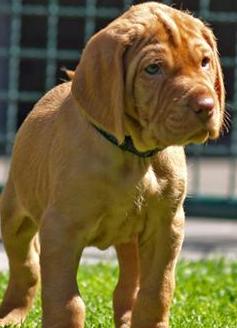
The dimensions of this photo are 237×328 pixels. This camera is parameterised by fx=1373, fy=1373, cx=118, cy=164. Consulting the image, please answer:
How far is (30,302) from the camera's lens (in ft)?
20.3

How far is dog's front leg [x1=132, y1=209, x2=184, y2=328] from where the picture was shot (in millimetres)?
5258

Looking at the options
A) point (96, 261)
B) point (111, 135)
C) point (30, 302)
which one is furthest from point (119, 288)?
point (96, 261)

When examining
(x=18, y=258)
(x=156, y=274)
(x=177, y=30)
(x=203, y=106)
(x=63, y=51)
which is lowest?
(x=63, y=51)

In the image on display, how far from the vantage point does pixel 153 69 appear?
4.81 meters

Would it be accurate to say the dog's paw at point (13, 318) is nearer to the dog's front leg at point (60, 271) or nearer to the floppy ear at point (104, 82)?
the dog's front leg at point (60, 271)

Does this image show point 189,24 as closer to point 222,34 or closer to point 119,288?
point 119,288

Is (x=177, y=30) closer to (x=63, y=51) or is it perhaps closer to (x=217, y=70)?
(x=217, y=70)

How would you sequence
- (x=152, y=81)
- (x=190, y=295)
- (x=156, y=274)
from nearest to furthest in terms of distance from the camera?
(x=152, y=81) < (x=156, y=274) < (x=190, y=295)

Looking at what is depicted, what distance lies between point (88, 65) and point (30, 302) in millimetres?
1670

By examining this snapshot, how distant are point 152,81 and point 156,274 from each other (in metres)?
0.85

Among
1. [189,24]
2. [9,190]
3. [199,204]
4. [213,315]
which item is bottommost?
[199,204]

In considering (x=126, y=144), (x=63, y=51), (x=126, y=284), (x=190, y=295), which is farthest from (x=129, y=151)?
(x=63, y=51)

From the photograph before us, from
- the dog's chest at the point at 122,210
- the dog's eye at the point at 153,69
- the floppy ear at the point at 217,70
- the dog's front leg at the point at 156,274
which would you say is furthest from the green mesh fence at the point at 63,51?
the dog's eye at the point at 153,69

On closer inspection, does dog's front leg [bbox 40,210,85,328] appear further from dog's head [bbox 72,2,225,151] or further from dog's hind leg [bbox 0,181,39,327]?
dog's hind leg [bbox 0,181,39,327]
